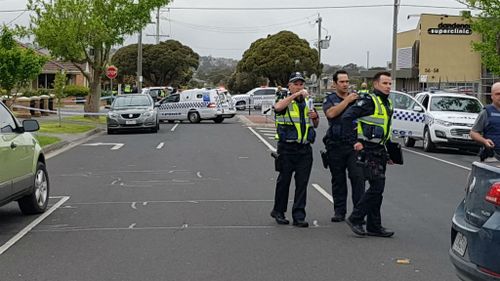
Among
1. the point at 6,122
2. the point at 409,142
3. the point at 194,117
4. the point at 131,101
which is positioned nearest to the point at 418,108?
the point at 409,142

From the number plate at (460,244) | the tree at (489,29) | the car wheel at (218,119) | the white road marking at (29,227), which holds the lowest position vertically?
the white road marking at (29,227)

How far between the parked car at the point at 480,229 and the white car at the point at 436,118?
48.6 ft

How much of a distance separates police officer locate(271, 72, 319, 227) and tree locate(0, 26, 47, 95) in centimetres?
1222

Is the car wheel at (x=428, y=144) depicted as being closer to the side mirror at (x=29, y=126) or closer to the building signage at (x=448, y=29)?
the side mirror at (x=29, y=126)

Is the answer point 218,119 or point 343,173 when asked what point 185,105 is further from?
point 343,173

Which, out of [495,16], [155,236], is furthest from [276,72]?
[155,236]

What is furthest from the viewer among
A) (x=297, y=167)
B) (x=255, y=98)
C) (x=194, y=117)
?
(x=255, y=98)

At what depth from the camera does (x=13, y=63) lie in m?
19.1

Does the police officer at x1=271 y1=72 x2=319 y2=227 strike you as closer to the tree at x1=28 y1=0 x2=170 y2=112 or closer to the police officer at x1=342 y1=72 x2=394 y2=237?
the police officer at x1=342 y1=72 x2=394 y2=237

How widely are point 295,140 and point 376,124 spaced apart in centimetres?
109

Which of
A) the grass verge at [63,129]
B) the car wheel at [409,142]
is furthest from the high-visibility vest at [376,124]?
the grass verge at [63,129]

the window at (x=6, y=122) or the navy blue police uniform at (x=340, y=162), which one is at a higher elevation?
the window at (x=6, y=122)

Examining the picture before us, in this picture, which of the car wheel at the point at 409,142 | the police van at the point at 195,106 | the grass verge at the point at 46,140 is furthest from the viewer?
the police van at the point at 195,106

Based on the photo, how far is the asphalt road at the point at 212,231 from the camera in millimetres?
6758
